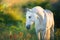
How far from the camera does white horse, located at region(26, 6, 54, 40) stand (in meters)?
1.84

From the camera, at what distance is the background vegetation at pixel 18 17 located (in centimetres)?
184

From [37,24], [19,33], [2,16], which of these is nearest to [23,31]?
[19,33]

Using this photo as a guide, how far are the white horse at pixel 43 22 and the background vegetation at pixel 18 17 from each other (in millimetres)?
46

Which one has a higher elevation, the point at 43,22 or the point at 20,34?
the point at 43,22

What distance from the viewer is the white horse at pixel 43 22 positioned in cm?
184

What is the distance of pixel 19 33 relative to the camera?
6.06ft

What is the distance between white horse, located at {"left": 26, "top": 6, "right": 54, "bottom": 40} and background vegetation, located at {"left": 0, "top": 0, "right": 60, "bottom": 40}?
0.05m

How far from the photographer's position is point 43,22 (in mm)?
1863

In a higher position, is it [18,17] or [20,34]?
[18,17]

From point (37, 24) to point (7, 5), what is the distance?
1.35 feet

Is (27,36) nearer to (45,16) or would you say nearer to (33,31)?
(33,31)

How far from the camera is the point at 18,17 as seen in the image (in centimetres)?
188

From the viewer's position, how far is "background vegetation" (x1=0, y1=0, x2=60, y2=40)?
184 cm

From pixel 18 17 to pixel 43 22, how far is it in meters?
0.29
